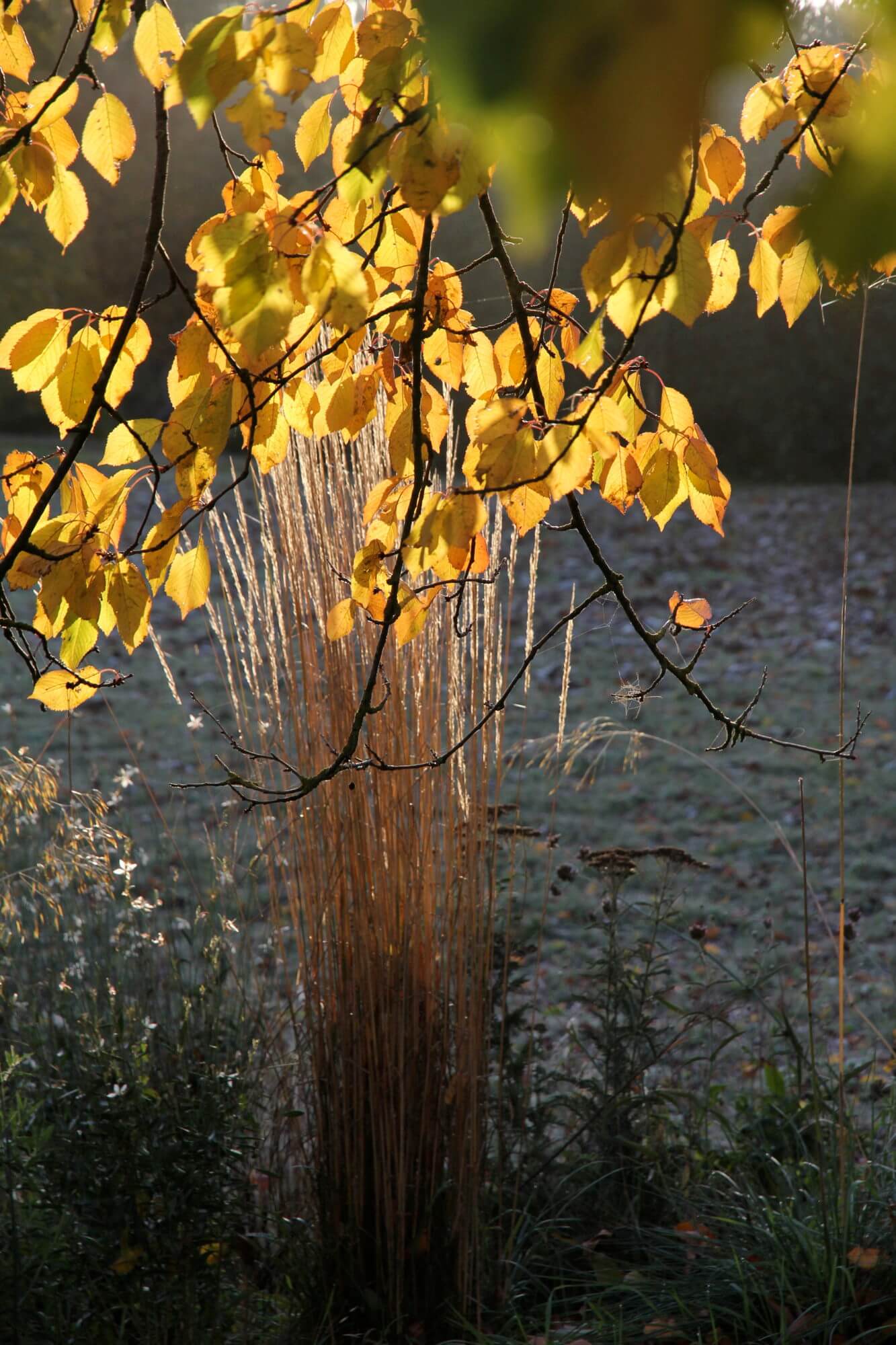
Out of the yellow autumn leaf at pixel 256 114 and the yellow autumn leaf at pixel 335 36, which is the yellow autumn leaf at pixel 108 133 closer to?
the yellow autumn leaf at pixel 335 36

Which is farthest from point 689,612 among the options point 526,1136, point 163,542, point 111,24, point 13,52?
point 526,1136

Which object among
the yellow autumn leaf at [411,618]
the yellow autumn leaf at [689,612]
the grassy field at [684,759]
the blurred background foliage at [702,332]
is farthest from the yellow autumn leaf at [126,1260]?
the blurred background foliage at [702,332]

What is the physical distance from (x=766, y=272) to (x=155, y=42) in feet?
2.04

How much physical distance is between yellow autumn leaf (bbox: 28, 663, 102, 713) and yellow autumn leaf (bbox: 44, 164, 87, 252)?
412 millimetres

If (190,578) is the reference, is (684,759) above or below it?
below

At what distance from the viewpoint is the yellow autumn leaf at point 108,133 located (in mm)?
1115

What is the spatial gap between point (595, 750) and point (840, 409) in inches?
249

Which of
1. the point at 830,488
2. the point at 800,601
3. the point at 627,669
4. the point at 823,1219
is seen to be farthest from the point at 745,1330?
the point at 830,488

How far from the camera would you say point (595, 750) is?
6008mm

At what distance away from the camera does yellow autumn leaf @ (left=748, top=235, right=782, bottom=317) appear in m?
1.20

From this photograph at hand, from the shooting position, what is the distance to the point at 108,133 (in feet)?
3.68

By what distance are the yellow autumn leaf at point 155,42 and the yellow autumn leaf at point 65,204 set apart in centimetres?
16

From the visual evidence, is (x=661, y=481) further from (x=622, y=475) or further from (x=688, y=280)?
(x=688, y=280)

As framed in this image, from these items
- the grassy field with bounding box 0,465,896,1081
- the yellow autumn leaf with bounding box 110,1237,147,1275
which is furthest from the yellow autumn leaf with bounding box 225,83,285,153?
the yellow autumn leaf with bounding box 110,1237,147,1275
